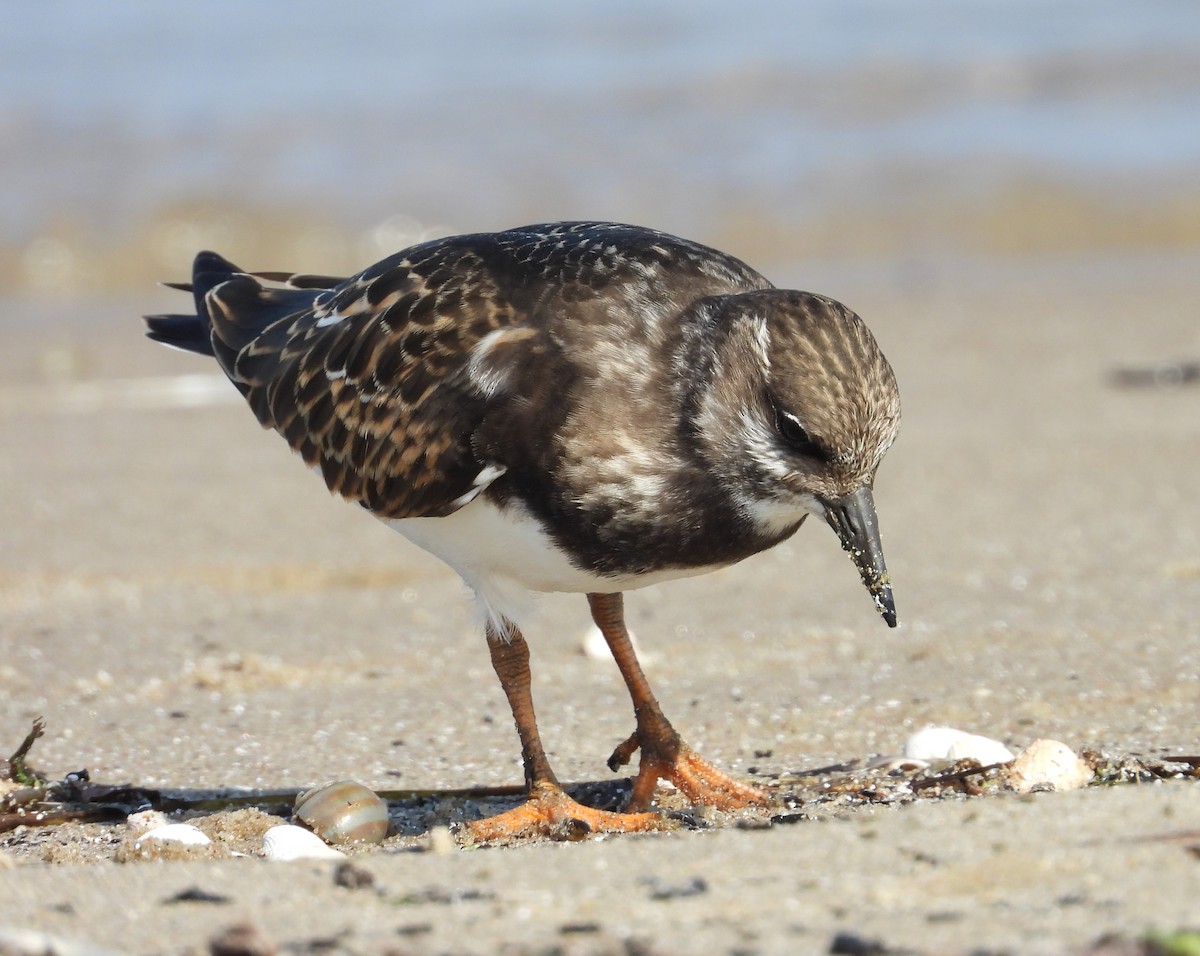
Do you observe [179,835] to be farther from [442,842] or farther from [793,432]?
[793,432]

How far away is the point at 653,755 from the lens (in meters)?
3.98

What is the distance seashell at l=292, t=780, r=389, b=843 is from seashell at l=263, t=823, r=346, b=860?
113mm

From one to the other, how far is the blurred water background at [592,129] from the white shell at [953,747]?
867 cm

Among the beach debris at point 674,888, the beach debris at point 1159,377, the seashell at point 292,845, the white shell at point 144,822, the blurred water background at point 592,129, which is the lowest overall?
the white shell at point 144,822

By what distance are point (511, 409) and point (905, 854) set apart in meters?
1.27

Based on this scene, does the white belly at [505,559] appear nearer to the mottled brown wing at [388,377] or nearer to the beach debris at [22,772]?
the mottled brown wing at [388,377]

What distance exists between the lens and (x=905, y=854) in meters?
2.72

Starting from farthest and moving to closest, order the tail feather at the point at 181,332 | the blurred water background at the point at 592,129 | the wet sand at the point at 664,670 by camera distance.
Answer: the blurred water background at the point at 592,129 < the tail feather at the point at 181,332 < the wet sand at the point at 664,670

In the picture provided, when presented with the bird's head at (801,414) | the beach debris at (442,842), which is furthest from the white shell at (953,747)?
the beach debris at (442,842)

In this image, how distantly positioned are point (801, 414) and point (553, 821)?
1076 millimetres

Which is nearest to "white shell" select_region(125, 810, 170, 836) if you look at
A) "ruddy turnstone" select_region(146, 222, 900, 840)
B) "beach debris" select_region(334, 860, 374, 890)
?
"ruddy turnstone" select_region(146, 222, 900, 840)

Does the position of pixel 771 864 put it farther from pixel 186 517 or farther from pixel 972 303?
pixel 972 303

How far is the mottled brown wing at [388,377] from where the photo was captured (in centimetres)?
368

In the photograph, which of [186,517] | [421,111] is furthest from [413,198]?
[186,517]
